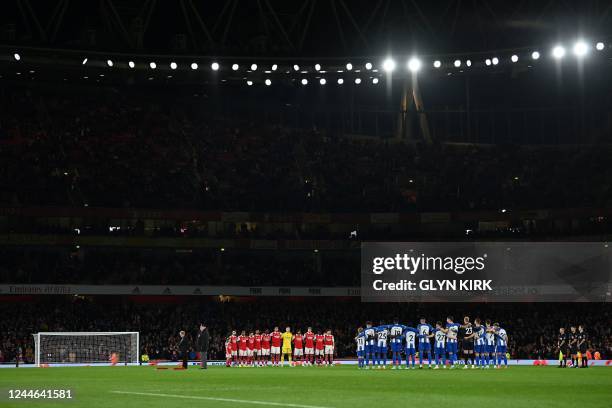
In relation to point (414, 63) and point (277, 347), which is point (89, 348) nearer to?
point (277, 347)

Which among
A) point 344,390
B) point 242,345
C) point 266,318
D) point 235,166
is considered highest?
point 235,166

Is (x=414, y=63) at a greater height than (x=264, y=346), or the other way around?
(x=414, y=63)

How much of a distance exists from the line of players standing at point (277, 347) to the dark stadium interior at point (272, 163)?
9.06 m

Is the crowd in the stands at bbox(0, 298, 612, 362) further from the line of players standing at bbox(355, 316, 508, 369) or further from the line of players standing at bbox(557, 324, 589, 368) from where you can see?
the line of players standing at bbox(355, 316, 508, 369)

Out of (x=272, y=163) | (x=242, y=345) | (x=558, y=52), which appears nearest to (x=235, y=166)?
(x=272, y=163)

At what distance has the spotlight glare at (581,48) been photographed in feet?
176

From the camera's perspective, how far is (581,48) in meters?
54.1

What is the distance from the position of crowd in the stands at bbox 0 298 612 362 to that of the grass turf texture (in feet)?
75.2

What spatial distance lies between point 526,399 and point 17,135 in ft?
162

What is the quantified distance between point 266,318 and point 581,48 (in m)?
25.9

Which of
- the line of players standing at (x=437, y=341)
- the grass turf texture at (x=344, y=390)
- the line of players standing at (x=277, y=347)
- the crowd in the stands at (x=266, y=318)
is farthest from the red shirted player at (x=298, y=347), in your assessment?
the grass turf texture at (x=344, y=390)

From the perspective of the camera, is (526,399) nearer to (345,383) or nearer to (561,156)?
(345,383)

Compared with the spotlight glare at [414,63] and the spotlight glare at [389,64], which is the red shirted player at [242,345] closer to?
the spotlight glare at [389,64]

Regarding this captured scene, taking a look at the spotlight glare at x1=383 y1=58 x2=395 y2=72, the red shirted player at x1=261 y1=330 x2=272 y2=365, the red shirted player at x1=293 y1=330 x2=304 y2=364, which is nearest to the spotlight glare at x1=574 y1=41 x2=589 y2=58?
the spotlight glare at x1=383 y1=58 x2=395 y2=72
